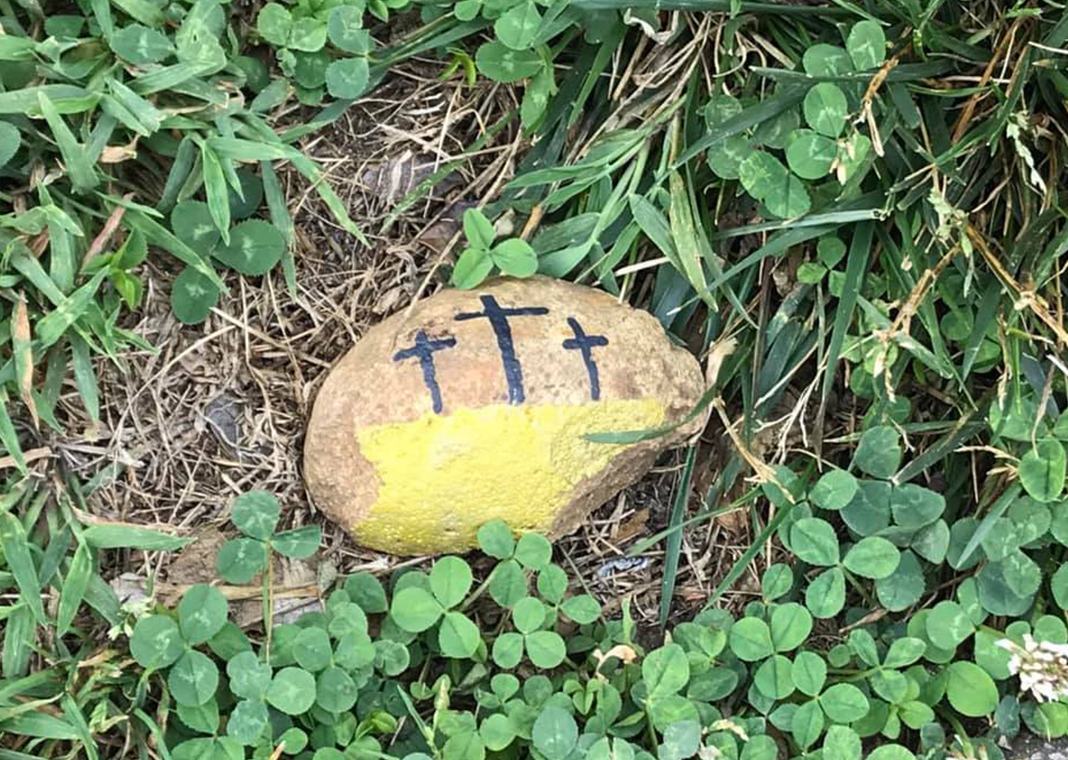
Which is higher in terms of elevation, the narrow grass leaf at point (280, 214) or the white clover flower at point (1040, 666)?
the narrow grass leaf at point (280, 214)

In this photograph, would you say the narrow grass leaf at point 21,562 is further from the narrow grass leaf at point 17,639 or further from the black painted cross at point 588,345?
the black painted cross at point 588,345

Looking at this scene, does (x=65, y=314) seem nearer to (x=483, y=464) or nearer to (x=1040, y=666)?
(x=483, y=464)

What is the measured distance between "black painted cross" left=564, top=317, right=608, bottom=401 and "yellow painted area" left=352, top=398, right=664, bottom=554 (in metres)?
0.04

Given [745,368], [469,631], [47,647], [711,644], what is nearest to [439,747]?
[469,631]

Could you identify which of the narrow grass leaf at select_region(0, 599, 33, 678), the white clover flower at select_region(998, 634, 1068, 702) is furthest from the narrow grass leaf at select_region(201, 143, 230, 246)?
the white clover flower at select_region(998, 634, 1068, 702)

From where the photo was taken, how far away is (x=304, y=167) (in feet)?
6.70

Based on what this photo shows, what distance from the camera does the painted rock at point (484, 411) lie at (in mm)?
1968

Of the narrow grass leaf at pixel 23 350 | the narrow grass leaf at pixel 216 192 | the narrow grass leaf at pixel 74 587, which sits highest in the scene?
the narrow grass leaf at pixel 216 192

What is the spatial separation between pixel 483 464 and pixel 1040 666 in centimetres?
105

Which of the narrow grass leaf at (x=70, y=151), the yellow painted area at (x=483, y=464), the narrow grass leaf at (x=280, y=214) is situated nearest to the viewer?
the narrow grass leaf at (x=70, y=151)

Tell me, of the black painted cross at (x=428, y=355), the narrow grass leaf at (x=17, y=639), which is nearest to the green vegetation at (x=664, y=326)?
the narrow grass leaf at (x=17, y=639)

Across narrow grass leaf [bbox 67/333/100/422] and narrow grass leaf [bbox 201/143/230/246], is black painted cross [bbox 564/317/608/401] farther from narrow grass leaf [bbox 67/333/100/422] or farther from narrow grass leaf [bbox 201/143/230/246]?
narrow grass leaf [bbox 67/333/100/422]

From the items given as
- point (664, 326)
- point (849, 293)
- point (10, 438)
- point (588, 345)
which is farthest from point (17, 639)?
point (849, 293)

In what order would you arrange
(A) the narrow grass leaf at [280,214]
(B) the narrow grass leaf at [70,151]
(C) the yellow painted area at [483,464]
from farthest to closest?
(A) the narrow grass leaf at [280,214]
(C) the yellow painted area at [483,464]
(B) the narrow grass leaf at [70,151]
